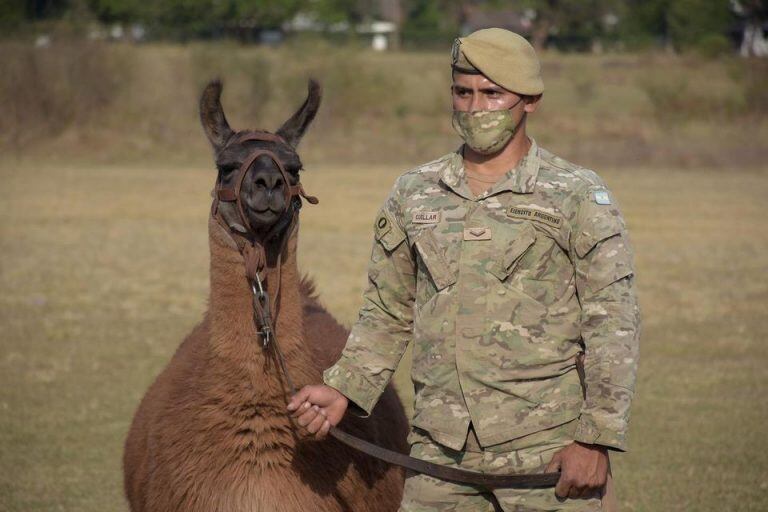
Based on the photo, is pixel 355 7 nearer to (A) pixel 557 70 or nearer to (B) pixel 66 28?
(A) pixel 557 70

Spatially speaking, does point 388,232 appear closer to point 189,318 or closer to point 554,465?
point 554,465

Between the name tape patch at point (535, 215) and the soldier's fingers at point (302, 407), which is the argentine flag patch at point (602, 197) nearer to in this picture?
the name tape patch at point (535, 215)

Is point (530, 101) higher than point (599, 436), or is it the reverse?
point (530, 101)

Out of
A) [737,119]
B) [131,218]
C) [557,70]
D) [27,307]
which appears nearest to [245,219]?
[27,307]

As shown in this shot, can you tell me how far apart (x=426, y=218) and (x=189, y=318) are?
10086mm

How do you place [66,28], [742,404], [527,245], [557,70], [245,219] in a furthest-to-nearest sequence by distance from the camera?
[557,70], [66,28], [742,404], [245,219], [527,245]

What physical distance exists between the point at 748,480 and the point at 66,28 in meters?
34.3

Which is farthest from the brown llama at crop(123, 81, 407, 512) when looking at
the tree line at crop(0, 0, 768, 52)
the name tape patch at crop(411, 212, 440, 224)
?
the tree line at crop(0, 0, 768, 52)

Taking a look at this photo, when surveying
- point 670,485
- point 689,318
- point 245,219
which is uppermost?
point 245,219

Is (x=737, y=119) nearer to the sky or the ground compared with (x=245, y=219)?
nearer to the ground

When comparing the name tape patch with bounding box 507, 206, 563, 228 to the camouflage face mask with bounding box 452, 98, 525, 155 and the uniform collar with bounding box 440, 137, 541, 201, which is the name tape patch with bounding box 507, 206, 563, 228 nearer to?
the uniform collar with bounding box 440, 137, 541, 201

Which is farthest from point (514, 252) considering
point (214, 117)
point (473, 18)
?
point (473, 18)

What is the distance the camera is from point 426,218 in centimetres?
418

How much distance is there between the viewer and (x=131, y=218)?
23.2 metres
